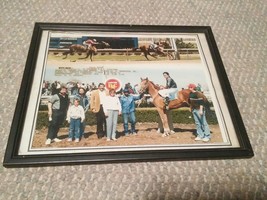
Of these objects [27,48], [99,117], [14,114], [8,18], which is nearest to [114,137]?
[99,117]

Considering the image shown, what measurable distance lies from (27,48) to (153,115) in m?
0.37

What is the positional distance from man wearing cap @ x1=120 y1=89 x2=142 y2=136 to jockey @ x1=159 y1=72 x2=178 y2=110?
57mm

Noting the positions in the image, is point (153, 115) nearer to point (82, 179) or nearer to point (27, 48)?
point (82, 179)

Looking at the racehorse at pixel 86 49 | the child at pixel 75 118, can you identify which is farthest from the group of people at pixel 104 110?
the racehorse at pixel 86 49

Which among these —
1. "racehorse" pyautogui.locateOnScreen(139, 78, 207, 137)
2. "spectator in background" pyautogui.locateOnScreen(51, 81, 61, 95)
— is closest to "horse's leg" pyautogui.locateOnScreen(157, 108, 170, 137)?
"racehorse" pyautogui.locateOnScreen(139, 78, 207, 137)

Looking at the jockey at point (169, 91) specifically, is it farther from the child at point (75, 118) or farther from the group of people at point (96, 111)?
the child at point (75, 118)

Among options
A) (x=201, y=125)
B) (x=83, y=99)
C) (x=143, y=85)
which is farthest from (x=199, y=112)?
(x=83, y=99)

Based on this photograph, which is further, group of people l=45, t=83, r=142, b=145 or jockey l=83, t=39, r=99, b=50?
jockey l=83, t=39, r=99, b=50

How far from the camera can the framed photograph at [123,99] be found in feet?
1.84

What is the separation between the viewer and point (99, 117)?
0.60m

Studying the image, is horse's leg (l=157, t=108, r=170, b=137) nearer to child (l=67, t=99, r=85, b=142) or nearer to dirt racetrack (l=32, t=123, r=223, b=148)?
dirt racetrack (l=32, t=123, r=223, b=148)

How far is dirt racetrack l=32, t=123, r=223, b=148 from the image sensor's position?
0.56 meters

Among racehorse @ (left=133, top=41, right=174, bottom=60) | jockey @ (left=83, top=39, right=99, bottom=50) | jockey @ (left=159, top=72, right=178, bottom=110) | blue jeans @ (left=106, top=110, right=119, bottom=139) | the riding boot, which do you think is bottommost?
blue jeans @ (left=106, top=110, right=119, bottom=139)

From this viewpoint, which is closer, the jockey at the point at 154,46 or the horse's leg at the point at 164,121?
the horse's leg at the point at 164,121
